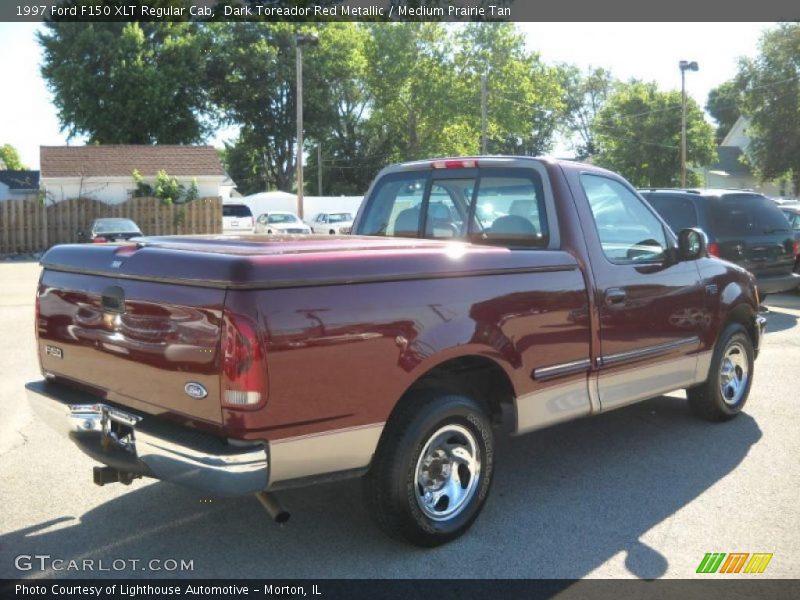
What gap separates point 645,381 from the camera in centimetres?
553

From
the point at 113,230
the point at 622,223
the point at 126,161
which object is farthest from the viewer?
the point at 126,161

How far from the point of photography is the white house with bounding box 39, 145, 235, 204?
37.2 m

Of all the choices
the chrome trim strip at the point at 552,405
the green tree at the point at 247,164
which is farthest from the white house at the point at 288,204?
the chrome trim strip at the point at 552,405

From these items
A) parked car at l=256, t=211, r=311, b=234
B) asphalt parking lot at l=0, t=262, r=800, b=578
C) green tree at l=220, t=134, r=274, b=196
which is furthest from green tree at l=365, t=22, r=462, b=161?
asphalt parking lot at l=0, t=262, r=800, b=578

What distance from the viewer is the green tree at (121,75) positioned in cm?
4562

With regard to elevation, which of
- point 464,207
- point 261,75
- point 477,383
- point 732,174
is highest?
point 261,75

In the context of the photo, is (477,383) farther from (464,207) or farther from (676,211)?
(676,211)

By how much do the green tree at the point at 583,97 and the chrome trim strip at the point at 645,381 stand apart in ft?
274

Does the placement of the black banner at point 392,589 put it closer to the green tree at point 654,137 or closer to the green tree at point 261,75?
the green tree at point 261,75

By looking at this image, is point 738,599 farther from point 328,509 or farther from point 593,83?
point 593,83

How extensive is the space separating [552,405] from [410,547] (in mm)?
1191

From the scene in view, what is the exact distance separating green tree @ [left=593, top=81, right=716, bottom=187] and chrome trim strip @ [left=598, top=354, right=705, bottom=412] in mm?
52776

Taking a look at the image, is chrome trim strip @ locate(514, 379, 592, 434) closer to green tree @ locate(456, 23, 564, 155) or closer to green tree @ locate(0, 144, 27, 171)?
green tree @ locate(456, 23, 564, 155)

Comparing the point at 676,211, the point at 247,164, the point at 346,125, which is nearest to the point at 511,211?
the point at 676,211
